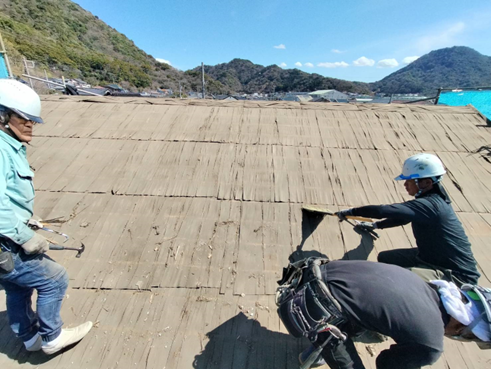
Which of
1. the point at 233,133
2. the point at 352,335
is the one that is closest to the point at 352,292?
the point at 352,335

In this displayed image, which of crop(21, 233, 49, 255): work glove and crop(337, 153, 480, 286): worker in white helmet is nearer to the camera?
crop(21, 233, 49, 255): work glove

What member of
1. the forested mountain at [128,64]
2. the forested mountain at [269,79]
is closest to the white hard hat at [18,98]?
the forested mountain at [128,64]

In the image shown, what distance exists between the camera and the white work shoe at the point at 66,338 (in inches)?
85.8

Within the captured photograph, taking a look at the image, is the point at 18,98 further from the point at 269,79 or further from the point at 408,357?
the point at 269,79

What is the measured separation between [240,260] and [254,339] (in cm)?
79

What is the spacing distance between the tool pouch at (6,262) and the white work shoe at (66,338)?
2.50ft

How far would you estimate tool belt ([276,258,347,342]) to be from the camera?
1827 mm

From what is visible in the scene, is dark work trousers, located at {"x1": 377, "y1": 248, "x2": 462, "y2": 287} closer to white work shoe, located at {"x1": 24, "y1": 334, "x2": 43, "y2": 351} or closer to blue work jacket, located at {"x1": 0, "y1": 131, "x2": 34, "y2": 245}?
blue work jacket, located at {"x1": 0, "y1": 131, "x2": 34, "y2": 245}

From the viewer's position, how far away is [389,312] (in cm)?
163

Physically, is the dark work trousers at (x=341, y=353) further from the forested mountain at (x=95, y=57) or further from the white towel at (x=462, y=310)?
the forested mountain at (x=95, y=57)

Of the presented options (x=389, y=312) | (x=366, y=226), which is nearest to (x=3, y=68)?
(x=366, y=226)

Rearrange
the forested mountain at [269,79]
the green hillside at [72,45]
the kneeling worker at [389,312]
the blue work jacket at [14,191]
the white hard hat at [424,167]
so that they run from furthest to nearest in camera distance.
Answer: the forested mountain at [269,79] → the green hillside at [72,45] → the white hard hat at [424,167] → the blue work jacket at [14,191] → the kneeling worker at [389,312]

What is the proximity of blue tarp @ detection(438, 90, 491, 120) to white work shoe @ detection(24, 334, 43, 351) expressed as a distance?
27.6ft

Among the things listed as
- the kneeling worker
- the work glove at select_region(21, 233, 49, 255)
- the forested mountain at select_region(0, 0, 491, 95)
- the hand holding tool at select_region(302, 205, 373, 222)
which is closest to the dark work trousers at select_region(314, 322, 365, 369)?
the kneeling worker
